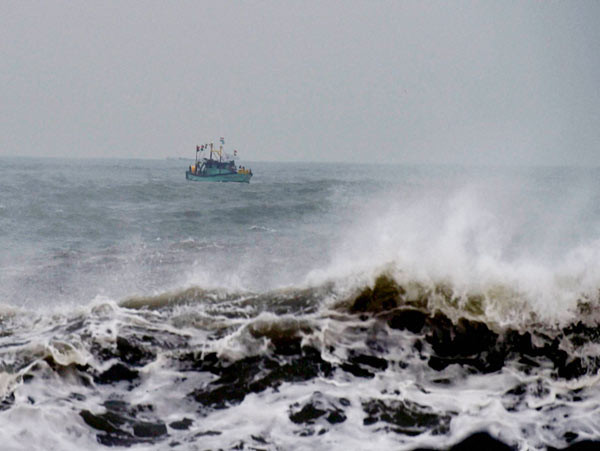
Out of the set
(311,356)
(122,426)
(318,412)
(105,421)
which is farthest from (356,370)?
(105,421)

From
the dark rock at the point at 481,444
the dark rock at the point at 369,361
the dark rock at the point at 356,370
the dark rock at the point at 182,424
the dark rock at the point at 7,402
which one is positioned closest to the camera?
the dark rock at the point at 481,444

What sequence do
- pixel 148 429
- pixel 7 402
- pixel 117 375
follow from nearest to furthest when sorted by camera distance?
pixel 148 429 → pixel 7 402 → pixel 117 375

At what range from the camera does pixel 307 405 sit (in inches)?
215

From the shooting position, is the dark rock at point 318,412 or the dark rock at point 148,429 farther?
the dark rock at point 318,412

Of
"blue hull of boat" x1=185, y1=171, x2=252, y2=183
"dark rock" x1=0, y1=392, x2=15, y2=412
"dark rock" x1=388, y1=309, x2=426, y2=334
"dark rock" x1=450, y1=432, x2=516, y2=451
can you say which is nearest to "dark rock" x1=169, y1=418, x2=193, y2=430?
"dark rock" x1=0, y1=392, x2=15, y2=412

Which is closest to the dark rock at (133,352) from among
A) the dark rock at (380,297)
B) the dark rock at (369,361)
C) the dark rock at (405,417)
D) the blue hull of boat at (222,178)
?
the dark rock at (369,361)

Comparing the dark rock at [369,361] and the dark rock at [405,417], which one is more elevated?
the dark rock at [369,361]

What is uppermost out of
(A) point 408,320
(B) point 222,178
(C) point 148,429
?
(B) point 222,178

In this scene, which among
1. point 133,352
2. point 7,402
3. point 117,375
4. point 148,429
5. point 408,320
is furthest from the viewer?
point 408,320

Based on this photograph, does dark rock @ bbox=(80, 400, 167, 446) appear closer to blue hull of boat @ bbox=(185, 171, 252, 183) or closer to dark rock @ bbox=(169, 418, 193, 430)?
dark rock @ bbox=(169, 418, 193, 430)

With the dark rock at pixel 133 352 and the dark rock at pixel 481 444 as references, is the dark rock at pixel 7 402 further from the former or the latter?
the dark rock at pixel 481 444

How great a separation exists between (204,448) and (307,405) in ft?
3.68

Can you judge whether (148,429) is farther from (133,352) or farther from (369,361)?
(369,361)

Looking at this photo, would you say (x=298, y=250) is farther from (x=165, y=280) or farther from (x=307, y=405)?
(x=307, y=405)
